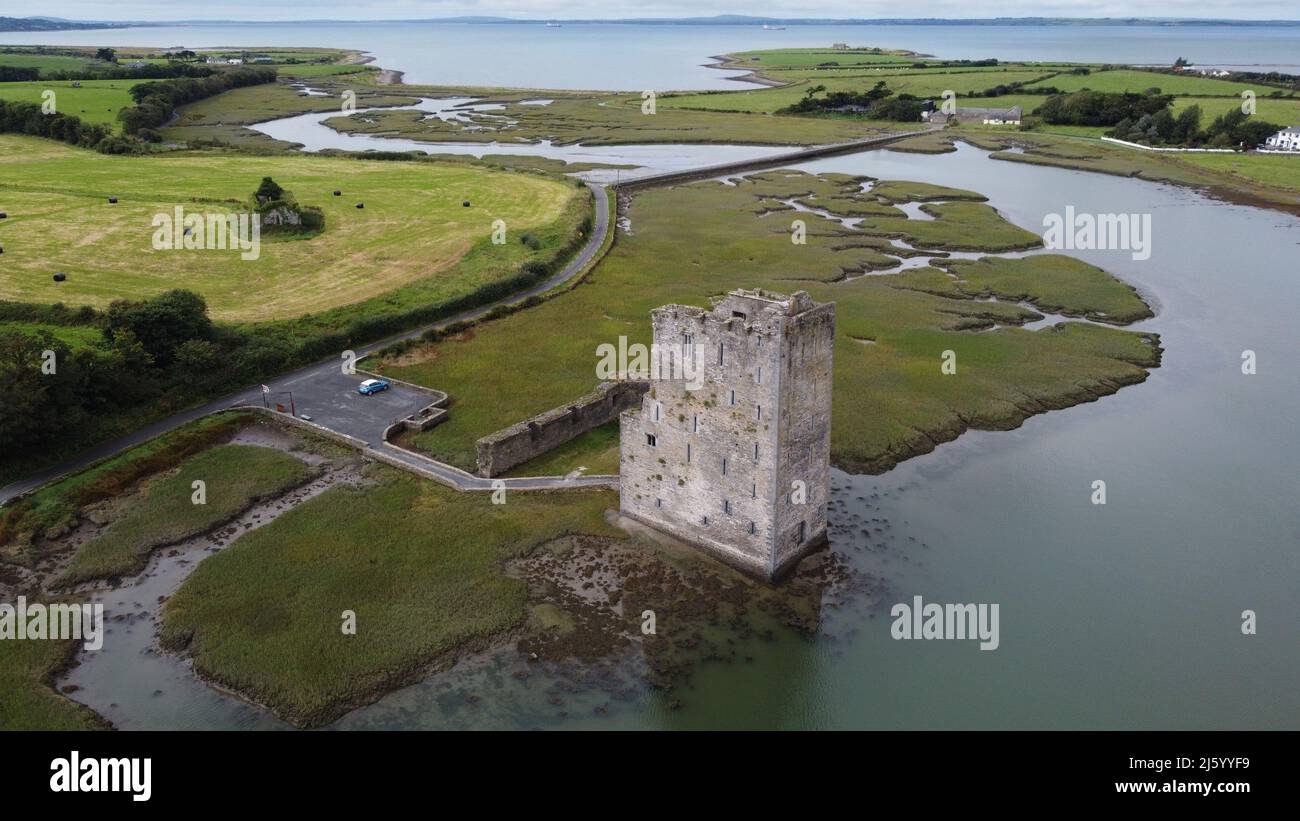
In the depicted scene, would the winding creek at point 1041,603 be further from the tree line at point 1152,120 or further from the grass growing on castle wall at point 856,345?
the tree line at point 1152,120

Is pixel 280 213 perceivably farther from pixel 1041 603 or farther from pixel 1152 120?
pixel 1152 120

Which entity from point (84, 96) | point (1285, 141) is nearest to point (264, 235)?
point (84, 96)

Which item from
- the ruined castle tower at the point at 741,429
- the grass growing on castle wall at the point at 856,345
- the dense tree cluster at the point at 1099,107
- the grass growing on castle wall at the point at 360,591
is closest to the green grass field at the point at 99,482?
the grass growing on castle wall at the point at 360,591

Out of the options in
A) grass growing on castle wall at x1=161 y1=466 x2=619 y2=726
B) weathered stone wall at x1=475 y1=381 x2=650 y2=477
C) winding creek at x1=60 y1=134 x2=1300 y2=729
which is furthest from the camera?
weathered stone wall at x1=475 y1=381 x2=650 y2=477

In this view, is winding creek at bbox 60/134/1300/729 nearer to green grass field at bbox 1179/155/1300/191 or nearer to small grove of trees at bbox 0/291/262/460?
small grove of trees at bbox 0/291/262/460

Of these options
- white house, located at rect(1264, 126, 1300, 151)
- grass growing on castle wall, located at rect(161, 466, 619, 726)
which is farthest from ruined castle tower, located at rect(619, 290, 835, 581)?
white house, located at rect(1264, 126, 1300, 151)

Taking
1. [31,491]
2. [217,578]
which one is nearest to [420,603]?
[217,578]

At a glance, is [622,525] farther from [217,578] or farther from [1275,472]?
[1275,472]
